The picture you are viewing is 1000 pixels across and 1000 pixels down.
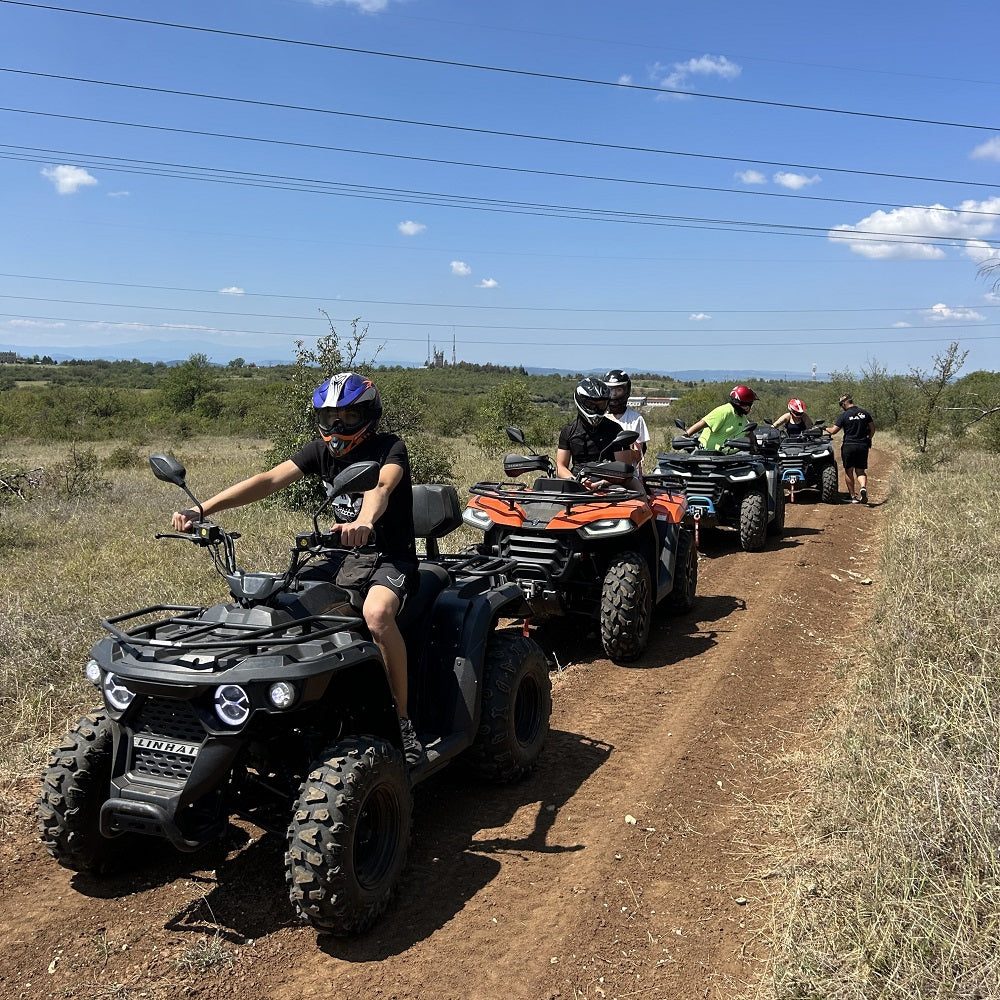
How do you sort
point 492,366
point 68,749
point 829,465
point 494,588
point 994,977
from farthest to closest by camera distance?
point 492,366 < point 829,465 < point 494,588 < point 68,749 < point 994,977

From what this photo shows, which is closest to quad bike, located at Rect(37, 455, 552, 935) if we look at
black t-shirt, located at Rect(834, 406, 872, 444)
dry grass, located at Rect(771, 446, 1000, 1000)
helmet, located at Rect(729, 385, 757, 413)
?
dry grass, located at Rect(771, 446, 1000, 1000)

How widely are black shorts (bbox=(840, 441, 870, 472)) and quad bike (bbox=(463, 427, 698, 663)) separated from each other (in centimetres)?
972

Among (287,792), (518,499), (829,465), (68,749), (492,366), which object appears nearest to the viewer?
(68,749)

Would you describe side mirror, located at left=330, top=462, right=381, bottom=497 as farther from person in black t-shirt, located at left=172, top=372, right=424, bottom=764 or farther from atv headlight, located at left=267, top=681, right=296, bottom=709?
atv headlight, located at left=267, top=681, right=296, bottom=709

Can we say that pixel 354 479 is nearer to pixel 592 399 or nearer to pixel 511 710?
pixel 511 710

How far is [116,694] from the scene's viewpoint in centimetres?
350

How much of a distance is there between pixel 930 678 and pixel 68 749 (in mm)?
4444

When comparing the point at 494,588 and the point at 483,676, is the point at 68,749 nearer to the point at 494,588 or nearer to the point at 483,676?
the point at 483,676

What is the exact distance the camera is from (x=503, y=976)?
3.33 m

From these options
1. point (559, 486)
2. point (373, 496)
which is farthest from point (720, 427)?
point (373, 496)

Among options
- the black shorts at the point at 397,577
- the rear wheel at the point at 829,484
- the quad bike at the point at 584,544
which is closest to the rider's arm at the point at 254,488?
the black shorts at the point at 397,577

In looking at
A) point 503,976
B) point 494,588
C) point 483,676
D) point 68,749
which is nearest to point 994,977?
point 503,976

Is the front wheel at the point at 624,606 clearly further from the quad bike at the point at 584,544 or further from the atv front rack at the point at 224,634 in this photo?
the atv front rack at the point at 224,634

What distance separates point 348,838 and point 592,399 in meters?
4.93
